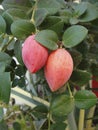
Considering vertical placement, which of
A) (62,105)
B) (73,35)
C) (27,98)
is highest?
(73,35)

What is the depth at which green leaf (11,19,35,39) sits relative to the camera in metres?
0.41

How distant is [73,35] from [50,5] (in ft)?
0.21

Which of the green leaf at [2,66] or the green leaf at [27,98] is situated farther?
the green leaf at [27,98]

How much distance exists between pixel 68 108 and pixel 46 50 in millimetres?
101

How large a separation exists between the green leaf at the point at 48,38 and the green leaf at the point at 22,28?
2 centimetres

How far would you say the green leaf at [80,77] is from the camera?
452mm

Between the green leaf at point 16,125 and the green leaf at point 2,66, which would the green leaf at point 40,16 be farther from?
the green leaf at point 16,125

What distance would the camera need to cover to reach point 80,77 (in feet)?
1.49

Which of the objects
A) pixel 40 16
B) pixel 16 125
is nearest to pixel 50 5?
pixel 40 16

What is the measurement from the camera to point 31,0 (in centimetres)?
48

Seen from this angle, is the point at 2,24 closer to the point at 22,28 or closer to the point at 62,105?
the point at 22,28

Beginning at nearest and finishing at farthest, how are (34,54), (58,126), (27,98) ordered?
(34,54), (58,126), (27,98)

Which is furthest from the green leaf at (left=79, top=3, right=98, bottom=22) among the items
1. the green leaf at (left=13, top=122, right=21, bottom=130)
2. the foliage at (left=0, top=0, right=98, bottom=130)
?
the green leaf at (left=13, top=122, right=21, bottom=130)

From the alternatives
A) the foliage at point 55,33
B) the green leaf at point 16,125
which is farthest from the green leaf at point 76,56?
the green leaf at point 16,125
